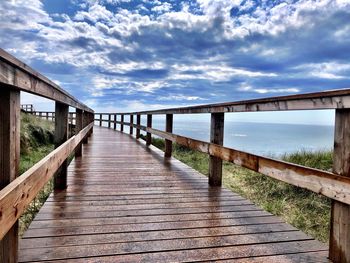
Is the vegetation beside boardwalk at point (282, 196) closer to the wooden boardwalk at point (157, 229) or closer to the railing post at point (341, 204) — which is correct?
the wooden boardwalk at point (157, 229)

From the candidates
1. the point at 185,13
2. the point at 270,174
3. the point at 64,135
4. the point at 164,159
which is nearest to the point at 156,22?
the point at 185,13

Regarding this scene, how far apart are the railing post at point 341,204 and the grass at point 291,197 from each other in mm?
1579

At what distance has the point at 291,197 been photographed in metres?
4.98

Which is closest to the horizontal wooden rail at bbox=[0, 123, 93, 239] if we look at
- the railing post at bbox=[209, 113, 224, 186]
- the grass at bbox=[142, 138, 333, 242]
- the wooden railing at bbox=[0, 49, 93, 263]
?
the wooden railing at bbox=[0, 49, 93, 263]

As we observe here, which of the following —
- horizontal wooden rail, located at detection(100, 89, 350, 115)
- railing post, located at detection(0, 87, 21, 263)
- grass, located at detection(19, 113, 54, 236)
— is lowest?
grass, located at detection(19, 113, 54, 236)

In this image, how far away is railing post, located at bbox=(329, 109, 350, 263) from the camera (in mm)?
1794

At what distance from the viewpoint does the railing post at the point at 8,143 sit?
58.3 inches

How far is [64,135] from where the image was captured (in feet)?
11.0

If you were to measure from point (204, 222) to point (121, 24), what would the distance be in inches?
496

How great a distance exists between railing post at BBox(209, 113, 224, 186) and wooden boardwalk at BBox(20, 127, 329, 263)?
18cm

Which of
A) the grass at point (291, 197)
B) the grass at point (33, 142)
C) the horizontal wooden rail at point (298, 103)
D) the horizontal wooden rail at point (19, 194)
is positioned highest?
the horizontal wooden rail at point (298, 103)

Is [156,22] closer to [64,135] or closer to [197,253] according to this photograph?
[64,135]

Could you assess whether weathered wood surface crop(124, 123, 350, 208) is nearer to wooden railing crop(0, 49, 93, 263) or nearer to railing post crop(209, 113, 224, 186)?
railing post crop(209, 113, 224, 186)

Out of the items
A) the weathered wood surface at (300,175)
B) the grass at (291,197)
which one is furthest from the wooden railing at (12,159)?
the grass at (291,197)
